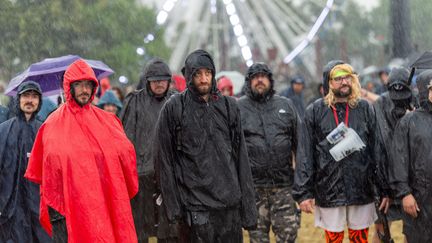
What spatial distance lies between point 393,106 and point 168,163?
305cm

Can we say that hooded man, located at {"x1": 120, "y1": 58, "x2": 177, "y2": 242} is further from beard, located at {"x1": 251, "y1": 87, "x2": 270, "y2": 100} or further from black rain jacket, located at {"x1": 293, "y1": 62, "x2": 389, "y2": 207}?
black rain jacket, located at {"x1": 293, "y1": 62, "x2": 389, "y2": 207}

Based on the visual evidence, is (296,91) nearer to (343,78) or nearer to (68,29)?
(343,78)

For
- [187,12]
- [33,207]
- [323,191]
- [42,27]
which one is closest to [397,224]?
[323,191]

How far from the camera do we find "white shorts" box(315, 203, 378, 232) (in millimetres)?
8195

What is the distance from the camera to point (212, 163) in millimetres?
7109

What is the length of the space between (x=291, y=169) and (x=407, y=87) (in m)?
1.31

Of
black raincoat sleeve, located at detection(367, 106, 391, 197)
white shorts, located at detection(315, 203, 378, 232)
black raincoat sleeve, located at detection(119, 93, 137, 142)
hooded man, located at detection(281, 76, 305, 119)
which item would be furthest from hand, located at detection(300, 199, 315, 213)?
hooded man, located at detection(281, 76, 305, 119)

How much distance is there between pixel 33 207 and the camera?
884 cm

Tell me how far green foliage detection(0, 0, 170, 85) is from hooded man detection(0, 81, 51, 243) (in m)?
17.3

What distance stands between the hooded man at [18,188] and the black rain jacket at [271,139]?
6.48ft

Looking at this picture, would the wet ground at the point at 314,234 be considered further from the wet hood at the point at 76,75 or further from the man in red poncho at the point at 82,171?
the wet hood at the point at 76,75

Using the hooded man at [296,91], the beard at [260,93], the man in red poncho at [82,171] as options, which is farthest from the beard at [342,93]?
the hooded man at [296,91]

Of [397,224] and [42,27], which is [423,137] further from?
[42,27]

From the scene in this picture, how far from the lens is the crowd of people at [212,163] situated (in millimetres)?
7168
